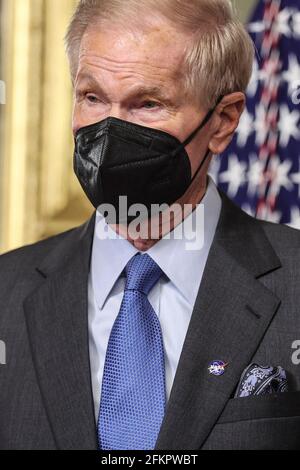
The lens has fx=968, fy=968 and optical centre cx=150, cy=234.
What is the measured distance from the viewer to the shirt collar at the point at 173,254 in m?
1.78

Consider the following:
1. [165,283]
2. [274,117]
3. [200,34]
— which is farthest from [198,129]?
[274,117]

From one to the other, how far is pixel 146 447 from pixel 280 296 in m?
0.37

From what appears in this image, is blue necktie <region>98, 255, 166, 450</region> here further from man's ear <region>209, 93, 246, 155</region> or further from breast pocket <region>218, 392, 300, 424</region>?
man's ear <region>209, 93, 246, 155</region>

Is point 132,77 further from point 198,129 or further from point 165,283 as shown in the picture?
point 165,283

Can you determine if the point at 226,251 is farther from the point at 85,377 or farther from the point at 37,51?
the point at 37,51

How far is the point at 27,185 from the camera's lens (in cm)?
318

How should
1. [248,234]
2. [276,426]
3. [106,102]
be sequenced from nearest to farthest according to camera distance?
[276,426]
[106,102]
[248,234]

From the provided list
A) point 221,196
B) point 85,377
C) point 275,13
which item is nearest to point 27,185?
point 275,13

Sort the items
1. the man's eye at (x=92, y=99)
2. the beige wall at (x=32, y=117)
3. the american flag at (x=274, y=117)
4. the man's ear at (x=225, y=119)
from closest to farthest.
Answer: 1. the man's eye at (x=92, y=99)
2. the man's ear at (x=225, y=119)
3. the american flag at (x=274, y=117)
4. the beige wall at (x=32, y=117)

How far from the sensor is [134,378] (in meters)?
1.67

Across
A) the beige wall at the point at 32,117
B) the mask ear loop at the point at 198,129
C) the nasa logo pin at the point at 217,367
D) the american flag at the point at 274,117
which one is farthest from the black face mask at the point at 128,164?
the beige wall at the point at 32,117

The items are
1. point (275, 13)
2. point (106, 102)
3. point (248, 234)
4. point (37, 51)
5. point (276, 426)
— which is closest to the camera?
point (276, 426)

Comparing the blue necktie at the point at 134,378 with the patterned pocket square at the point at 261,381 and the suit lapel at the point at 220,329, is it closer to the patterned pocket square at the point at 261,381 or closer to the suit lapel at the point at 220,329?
the suit lapel at the point at 220,329

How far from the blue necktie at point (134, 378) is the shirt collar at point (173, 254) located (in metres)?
0.05
